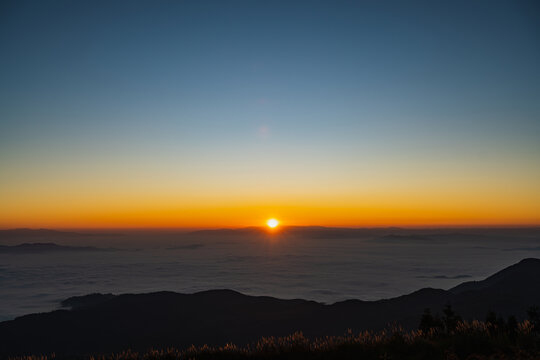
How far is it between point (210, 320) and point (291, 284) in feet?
234

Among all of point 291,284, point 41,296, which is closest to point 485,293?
point 291,284

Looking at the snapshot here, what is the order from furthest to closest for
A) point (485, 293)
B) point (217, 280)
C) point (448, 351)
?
1. point (217, 280)
2. point (485, 293)
3. point (448, 351)

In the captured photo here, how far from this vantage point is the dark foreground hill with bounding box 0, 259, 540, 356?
94.1 meters

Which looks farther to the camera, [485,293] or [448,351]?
[485,293]

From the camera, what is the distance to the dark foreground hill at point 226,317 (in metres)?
94.1

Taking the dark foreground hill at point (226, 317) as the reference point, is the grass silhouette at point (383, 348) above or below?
above

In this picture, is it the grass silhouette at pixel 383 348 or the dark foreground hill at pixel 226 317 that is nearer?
the grass silhouette at pixel 383 348

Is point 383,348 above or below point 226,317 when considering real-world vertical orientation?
above

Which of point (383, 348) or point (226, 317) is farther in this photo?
point (226, 317)

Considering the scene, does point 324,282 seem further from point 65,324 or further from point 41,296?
point 41,296

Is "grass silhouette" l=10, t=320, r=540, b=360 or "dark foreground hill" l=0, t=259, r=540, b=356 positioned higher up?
"grass silhouette" l=10, t=320, r=540, b=360

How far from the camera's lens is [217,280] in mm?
193500

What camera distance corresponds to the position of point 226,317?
382ft

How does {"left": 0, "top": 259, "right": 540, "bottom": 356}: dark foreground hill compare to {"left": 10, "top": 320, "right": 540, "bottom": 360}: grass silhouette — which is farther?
{"left": 0, "top": 259, "right": 540, "bottom": 356}: dark foreground hill
